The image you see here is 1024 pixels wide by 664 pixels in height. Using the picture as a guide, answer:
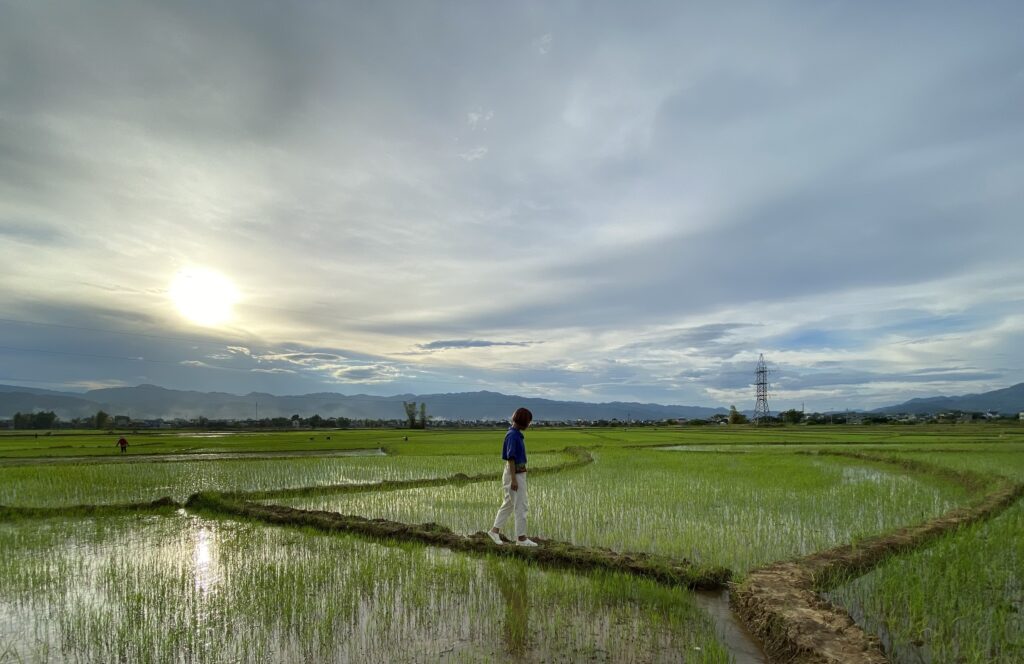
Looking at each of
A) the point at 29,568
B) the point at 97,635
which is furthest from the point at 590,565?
the point at 29,568

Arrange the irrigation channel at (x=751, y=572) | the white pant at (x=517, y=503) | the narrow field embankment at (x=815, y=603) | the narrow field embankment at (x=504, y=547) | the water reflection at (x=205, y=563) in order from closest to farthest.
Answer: the narrow field embankment at (x=815, y=603)
the irrigation channel at (x=751, y=572)
the narrow field embankment at (x=504, y=547)
the water reflection at (x=205, y=563)
the white pant at (x=517, y=503)

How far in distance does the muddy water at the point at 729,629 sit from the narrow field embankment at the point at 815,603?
7cm

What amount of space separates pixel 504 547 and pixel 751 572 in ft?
8.57

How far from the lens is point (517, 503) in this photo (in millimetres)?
6180

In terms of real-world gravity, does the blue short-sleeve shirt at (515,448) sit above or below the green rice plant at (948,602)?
above

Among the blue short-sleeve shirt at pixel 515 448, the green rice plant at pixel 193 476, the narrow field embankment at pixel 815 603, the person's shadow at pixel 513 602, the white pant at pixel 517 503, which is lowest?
the green rice plant at pixel 193 476

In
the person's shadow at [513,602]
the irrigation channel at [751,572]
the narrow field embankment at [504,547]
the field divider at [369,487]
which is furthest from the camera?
the field divider at [369,487]

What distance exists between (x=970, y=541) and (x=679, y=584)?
396 centimetres

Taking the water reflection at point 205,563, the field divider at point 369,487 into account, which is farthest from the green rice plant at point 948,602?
the field divider at point 369,487

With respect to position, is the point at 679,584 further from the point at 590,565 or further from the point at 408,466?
the point at 408,466

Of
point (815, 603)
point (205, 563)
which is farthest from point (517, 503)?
point (205, 563)

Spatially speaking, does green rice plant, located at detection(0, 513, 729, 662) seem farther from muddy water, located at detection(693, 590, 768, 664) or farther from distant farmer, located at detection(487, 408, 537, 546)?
distant farmer, located at detection(487, 408, 537, 546)

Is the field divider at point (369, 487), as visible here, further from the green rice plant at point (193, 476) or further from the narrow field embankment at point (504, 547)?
the narrow field embankment at point (504, 547)

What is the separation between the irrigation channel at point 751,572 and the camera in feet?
11.7
